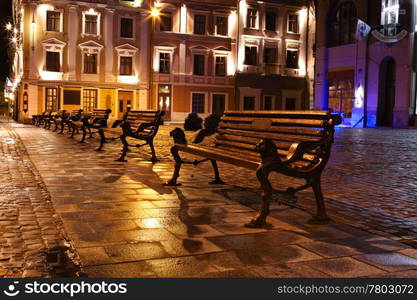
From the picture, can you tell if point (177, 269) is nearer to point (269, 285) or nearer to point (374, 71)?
point (269, 285)

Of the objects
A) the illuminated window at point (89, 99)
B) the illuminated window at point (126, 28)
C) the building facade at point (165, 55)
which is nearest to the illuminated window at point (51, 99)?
the building facade at point (165, 55)

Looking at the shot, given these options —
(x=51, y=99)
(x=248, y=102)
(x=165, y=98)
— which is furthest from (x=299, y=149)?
(x=248, y=102)

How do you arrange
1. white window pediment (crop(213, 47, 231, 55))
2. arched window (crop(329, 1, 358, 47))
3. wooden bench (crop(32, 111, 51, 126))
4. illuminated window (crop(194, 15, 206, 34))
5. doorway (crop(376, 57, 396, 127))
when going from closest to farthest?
wooden bench (crop(32, 111, 51, 126)), doorway (crop(376, 57, 396, 127)), arched window (crop(329, 1, 358, 47)), illuminated window (crop(194, 15, 206, 34)), white window pediment (crop(213, 47, 231, 55))

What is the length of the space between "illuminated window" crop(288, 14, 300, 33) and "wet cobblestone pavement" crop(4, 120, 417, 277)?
4148cm

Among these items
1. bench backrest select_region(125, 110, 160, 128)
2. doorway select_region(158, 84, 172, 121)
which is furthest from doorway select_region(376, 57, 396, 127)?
bench backrest select_region(125, 110, 160, 128)

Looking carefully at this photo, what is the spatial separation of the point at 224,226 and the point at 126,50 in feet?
128

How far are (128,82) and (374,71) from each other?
1947 cm

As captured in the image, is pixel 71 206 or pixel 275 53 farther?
pixel 275 53

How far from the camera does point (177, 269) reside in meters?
3.77

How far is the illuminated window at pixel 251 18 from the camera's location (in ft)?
153

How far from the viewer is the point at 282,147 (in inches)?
244

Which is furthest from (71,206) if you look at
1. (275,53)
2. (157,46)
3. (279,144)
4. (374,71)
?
(275,53)

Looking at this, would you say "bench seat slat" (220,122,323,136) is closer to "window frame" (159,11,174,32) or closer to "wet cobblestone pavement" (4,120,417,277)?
"wet cobblestone pavement" (4,120,417,277)

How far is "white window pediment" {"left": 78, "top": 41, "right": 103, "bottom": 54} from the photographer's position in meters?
41.3
